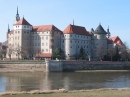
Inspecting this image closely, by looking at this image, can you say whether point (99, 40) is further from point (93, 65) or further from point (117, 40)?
point (93, 65)

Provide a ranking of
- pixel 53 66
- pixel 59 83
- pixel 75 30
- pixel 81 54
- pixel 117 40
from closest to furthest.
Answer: pixel 59 83
pixel 53 66
pixel 81 54
pixel 75 30
pixel 117 40

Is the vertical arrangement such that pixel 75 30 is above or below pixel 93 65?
above

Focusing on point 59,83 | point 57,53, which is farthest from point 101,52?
point 59,83

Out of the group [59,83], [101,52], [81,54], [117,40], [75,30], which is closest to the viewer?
[59,83]

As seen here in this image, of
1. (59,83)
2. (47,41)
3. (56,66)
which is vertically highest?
(47,41)

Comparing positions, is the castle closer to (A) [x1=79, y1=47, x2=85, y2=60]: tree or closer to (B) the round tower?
(B) the round tower

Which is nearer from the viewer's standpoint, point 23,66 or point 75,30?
point 23,66

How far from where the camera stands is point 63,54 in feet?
279

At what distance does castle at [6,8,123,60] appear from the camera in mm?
85438

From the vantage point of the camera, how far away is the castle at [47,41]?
8544 cm

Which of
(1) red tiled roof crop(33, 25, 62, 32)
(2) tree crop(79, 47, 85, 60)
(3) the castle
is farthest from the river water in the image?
(1) red tiled roof crop(33, 25, 62, 32)

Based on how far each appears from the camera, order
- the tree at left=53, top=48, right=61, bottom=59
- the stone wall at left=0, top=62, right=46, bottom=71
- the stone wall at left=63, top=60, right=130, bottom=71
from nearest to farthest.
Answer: the stone wall at left=0, top=62, right=46, bottom=71, the stone wall at left=63, top=60, right=130, bottom=71, the tree at left=53, top=48, right=61, bottom=59

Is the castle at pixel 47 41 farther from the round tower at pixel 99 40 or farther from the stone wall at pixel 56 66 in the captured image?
the stone wall at pixel 56 66

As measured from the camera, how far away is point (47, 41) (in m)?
87.0
